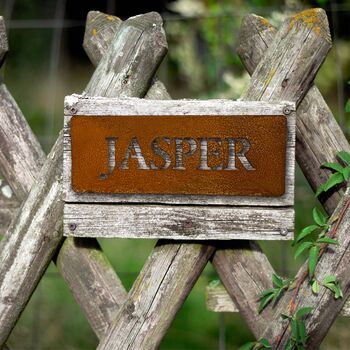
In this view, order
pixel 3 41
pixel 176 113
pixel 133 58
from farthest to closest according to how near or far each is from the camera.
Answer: pixel 3 41 → pixel 133 58 → pixel 176 113

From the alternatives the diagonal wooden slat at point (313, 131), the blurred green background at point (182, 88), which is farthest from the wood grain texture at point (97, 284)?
the blurred green background at point (182, 88)

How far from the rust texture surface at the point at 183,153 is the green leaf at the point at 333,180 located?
0.47 ft

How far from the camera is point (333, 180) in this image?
7.17 ft

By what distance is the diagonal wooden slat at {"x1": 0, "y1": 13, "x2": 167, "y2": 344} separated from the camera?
2.24m

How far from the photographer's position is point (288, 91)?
7.18ft

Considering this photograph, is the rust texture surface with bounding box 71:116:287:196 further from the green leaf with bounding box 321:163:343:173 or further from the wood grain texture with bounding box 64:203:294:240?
the green leaf with bounding box 321:163:343:173

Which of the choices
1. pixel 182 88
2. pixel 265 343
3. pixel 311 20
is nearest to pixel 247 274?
pixel 265 343

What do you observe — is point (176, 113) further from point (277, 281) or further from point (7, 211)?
point (7, 211)

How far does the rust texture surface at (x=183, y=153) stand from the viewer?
2119mm

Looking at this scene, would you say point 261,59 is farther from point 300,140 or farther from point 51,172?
point 51,172

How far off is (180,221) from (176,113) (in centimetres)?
30

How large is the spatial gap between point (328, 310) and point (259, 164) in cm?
45

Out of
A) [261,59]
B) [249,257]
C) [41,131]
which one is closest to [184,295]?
[249,257]

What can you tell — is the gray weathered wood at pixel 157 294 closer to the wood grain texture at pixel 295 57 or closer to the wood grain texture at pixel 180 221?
the wood grain texture at pixel 180 221
